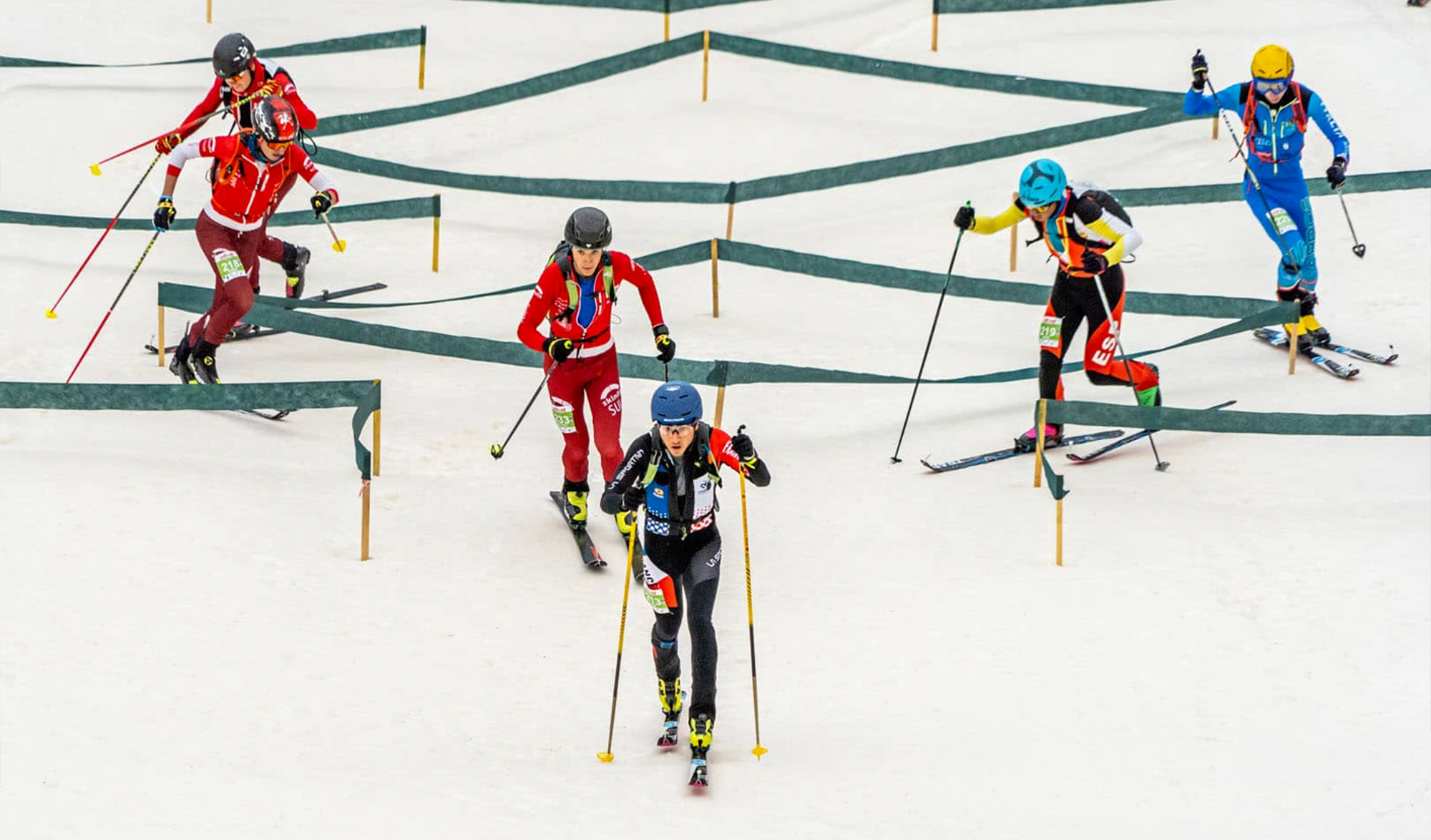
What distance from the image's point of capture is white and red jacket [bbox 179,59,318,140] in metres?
11.6

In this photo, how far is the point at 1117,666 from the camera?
9.19 metres

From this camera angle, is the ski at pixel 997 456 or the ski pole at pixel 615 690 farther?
the ski at pixel 997 456

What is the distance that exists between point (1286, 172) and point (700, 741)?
22.2 feet

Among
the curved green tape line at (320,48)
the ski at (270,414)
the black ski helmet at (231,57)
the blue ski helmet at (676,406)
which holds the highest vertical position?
the curved green tape line at (320,48)

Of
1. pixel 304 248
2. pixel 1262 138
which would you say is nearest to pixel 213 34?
pixel 304 248

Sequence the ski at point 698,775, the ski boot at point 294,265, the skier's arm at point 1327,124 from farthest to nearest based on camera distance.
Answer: the ski boot at point 294,265
the skier's arm at point 1327,124
the ski at point 698,775

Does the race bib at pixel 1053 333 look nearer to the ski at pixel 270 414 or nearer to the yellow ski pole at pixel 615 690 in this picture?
the yellow ski pole at pixel 615 690

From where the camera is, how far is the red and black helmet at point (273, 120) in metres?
11.3

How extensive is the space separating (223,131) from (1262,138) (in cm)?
831

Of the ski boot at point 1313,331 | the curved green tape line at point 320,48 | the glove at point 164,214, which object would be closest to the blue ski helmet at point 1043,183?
the ski boot at point 1313,331

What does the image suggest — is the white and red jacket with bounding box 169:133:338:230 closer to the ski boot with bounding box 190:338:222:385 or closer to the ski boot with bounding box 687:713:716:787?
the ski boot with bounding box 190:338:222:385

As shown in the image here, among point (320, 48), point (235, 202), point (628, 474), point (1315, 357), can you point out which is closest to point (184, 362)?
point (235, 202)

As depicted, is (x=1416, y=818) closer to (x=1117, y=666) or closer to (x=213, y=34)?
(x=1117, y=666)

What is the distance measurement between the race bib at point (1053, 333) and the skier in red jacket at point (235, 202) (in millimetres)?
4613
